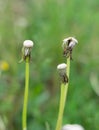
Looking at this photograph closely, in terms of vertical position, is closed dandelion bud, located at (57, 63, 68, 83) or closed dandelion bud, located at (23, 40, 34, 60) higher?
closed dandelion bud, located at (23, 40, 34, 60)

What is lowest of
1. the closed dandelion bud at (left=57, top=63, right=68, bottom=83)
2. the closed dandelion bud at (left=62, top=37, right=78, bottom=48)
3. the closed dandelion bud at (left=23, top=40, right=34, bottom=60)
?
the closed dandelion bud at (left=57, top=63, right=68, bottom=83)

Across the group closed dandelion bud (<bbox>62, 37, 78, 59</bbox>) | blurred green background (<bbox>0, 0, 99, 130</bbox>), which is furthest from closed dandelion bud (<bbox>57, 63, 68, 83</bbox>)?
blurred green background (<bbox>0, 0, 99, 130</bbox>)

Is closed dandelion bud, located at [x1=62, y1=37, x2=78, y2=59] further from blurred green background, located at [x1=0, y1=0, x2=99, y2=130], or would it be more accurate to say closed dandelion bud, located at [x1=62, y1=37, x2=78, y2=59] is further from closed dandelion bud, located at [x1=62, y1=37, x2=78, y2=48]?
blurred green background, located at [x1=0, y1=0, x2=99, y2=130]

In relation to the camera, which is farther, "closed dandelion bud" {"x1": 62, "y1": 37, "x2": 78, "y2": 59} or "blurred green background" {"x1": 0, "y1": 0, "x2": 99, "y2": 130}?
"blurred green background" {"x1": 0, "y1": 0, "x2": 99, "y2": 130}

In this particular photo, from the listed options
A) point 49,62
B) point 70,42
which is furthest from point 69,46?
point 49,62

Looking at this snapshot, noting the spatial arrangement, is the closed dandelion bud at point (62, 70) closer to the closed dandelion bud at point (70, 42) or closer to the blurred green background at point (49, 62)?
the closed dandelion bud at point (70, 42)

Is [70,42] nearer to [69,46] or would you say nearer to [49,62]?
[69,46]

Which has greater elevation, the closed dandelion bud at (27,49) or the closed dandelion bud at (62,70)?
the closed dandelion bud at (27,49)

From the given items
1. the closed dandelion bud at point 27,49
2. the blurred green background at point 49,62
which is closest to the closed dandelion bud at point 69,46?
the closed dandelion bud at point 27,49
